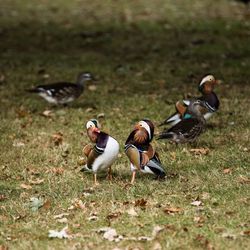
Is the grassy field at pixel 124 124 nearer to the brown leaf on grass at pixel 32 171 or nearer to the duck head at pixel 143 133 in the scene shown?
the brown leaf on grass at pixel 32 171

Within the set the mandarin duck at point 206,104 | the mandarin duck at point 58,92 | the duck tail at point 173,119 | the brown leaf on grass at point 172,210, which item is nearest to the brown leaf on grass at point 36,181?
the brown leaf on grass at point 172,210

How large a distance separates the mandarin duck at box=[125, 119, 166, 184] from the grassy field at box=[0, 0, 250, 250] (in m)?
0.19

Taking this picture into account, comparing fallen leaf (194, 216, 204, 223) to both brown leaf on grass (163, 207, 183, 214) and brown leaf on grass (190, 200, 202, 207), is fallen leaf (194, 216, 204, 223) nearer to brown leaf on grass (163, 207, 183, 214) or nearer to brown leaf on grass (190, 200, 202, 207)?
brown leaf on grass (163, 207, 183, 214)

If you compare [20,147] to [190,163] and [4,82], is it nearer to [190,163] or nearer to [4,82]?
[190,163]

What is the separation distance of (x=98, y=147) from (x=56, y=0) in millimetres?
18439

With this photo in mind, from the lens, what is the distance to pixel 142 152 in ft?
24.5

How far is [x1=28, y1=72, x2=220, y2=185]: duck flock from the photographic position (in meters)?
7.47

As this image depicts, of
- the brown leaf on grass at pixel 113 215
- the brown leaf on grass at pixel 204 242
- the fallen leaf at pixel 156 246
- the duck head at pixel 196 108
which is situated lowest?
the brown leaf on grass at pixel 113 215

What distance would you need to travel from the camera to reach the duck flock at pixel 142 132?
294 inches

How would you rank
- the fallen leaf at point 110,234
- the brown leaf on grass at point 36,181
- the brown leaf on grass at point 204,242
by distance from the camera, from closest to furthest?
the brown leaf on grass at point 204,242
the fallen leaf at point 110,234
the brown leaf on grass at point 36,181

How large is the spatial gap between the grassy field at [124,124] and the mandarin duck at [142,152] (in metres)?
0.19

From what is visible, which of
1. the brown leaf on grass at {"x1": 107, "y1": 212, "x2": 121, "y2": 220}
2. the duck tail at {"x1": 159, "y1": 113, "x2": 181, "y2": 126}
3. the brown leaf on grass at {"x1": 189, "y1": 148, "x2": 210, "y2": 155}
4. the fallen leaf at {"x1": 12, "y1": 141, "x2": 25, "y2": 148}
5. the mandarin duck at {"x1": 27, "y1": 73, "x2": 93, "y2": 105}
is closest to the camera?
the brown leaf on grass at {"x1": 107, "y1": 212, "x2": 121, "y2": 220}

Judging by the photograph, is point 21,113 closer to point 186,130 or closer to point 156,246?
point 186,130

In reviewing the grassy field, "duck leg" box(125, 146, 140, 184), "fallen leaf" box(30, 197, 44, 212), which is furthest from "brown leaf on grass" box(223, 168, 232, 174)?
"fallen leaf" box(30, 197, 44, 212)
